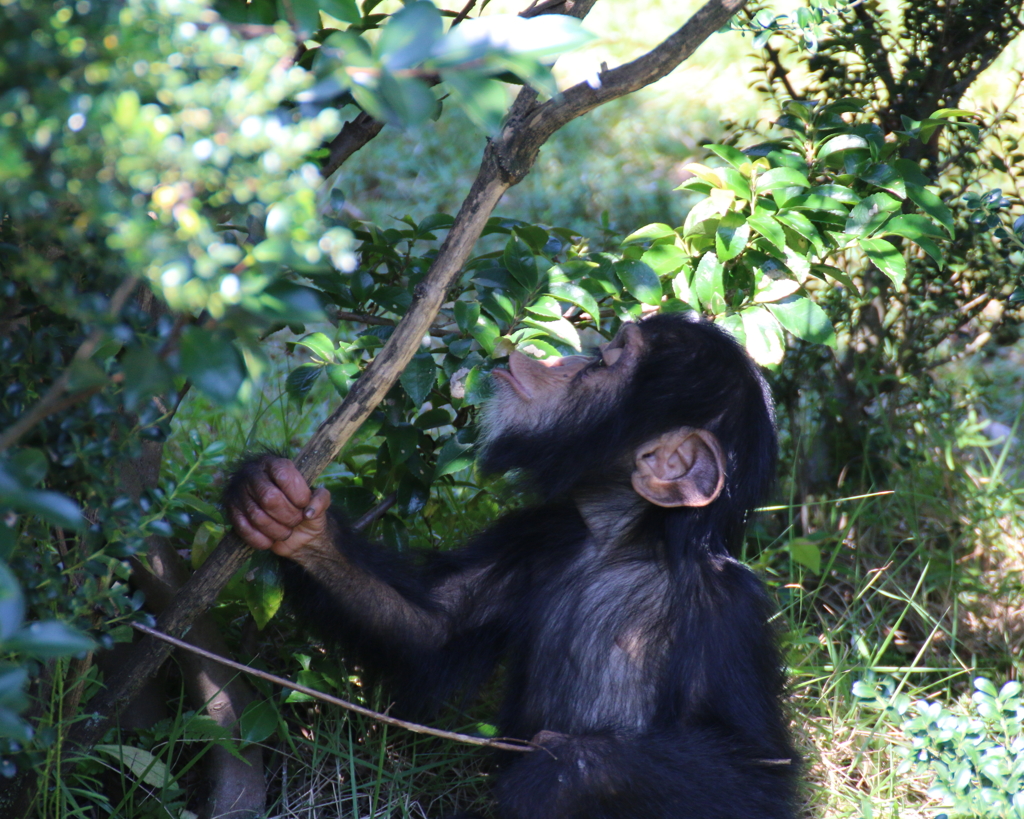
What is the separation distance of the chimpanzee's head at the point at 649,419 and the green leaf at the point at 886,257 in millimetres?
397

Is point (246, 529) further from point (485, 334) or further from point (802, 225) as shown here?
point (802, 225)

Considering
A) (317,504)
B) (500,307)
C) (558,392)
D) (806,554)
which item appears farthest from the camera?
(806,554)

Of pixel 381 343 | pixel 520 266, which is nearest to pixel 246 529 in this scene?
pixel 381 343

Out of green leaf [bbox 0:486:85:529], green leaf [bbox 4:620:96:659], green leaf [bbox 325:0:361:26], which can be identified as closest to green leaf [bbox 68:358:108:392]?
green leaf [bbox 0:486:85:529]

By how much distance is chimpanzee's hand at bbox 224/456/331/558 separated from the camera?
218 centimetres

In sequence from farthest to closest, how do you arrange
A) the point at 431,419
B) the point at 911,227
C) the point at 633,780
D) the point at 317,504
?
the point at 431,419 → the point at 911,227 → the point at 317,504 → the point at 633,780

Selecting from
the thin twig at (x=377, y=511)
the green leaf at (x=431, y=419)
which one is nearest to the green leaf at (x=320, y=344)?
→ the green leaf at (x=431, y=419)

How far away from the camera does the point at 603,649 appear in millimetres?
2387

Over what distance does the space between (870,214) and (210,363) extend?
2021 mm

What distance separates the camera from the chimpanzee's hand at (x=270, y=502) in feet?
7.16

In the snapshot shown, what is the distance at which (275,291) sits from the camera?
99 centimetres

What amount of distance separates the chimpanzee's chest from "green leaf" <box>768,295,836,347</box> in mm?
665

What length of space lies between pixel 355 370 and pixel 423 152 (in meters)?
4.88

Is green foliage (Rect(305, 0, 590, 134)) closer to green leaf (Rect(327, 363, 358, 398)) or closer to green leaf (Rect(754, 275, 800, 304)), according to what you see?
green leaf (Rect(327, 363, 358, 398))
